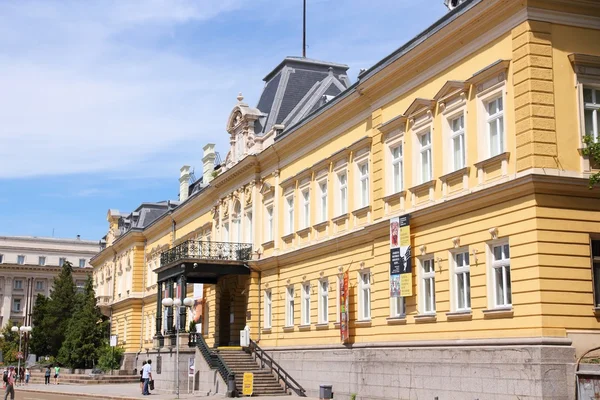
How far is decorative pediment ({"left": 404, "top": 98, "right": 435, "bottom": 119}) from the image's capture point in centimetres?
2464

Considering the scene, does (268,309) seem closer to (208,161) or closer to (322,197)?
(322,197)

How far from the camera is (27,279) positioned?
12162cm

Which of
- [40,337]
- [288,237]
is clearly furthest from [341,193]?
[40,337]

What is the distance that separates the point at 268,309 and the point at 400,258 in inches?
558

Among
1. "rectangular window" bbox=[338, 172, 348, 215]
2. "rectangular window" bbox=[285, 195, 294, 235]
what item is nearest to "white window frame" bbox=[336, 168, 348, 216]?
"rectangular window" bbox=[338, 172, 348, 215]

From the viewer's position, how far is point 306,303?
34.5m

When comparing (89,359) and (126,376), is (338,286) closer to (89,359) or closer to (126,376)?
(126,376)

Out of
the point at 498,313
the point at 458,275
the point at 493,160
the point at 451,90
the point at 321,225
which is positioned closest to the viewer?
the point at 498,313

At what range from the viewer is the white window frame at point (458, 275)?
73.7 ft

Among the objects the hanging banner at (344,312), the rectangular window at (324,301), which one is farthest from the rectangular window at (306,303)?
the hanging banner at (344,312)

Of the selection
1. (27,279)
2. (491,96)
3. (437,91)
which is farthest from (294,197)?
(27,279)

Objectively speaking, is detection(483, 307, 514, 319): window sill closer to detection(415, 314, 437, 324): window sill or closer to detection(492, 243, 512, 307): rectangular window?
detection(492, 243, 512, 307): rectangular window

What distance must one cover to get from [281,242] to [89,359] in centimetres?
3463

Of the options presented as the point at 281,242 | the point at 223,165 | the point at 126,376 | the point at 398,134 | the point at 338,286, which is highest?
the point at 223,165
